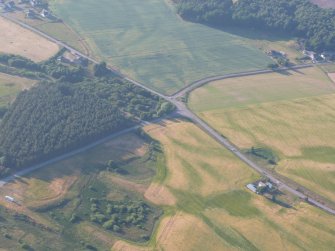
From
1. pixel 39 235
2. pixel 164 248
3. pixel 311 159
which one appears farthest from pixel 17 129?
pixel 311 159

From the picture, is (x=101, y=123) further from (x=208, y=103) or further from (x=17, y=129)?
(x=208, y=103)

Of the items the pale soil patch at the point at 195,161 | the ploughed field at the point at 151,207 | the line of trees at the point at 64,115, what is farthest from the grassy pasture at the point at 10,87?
the pale soil patch at the point at 195,161

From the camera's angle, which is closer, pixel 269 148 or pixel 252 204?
pixel 252 204

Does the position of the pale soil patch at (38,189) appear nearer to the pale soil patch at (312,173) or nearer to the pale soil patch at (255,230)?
the pale soil patch at (255,230)

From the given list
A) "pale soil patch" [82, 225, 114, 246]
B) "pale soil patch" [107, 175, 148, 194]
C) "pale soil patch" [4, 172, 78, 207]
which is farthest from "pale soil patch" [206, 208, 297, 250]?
"pale soil patch" [4, 172, 78, 207]

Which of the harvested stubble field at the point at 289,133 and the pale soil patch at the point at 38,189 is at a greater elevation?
the harvested stubble field at the point at 289,133
